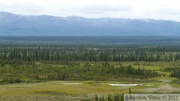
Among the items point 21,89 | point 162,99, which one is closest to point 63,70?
point 21,89

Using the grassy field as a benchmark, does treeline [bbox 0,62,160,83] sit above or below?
below

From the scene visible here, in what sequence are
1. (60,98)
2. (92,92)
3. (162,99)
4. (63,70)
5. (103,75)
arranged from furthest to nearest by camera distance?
1. (63,70)
2. (103,75)
3. (92,92)
4. (60,98)
5. (162,99)

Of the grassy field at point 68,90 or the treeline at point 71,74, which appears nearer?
the grassy field at point 68,90

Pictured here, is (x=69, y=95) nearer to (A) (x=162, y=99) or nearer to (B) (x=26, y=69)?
(A) (x=162, y=99)

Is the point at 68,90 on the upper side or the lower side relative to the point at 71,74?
upper

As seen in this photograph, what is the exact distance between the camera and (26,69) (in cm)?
14462

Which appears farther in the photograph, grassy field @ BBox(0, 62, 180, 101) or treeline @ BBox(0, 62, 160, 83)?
treeline @ BBox(0, 62, 160, 83)

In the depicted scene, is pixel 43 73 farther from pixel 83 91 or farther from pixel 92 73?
pixel 83 91

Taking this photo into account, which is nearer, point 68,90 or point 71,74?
point 68,90

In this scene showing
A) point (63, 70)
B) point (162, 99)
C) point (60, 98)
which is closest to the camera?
point (162, 99)

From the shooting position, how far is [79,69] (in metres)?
144

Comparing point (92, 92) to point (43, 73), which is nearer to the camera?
point (92, 92)

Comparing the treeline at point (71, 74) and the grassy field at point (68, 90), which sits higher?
the grassy field at point (68, 90)

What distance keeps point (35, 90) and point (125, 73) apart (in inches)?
1918
